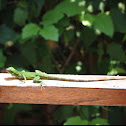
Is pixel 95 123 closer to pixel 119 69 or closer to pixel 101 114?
pixel 119 69

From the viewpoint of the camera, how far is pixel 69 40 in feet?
9.78

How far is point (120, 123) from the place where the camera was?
322 cm

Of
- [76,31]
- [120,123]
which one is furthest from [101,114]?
[76,31]

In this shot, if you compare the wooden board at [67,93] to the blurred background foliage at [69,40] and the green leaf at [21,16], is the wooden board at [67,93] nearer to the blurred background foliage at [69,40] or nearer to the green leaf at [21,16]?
the blurred background foliage at [69,40]

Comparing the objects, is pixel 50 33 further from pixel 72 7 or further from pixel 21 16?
pixel 21 16

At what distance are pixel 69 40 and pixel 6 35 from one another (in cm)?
75

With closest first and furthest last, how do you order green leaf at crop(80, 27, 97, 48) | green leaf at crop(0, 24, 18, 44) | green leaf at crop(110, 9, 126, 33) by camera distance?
green leaf at crop(110, 9, 126, 33) → green leaf at crop(80, 27, 97, 48) → green leaf at crop(0, 24, 18, 44)

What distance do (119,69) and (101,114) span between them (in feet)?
2.75

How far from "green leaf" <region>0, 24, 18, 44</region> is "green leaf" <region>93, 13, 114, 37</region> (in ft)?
3.45

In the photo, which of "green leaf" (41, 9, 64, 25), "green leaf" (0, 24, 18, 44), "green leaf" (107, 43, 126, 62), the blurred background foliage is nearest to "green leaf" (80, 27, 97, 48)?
the blurred background foliage

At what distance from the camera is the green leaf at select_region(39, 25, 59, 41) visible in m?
2.28

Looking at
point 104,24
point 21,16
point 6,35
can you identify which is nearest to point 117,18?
point 104,24

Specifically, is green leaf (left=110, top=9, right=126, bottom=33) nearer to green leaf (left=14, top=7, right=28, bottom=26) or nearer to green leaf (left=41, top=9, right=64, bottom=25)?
green leaf (left=41, top=9, right=64, bottom=25)

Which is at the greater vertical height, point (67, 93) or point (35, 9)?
point (35, 9)
